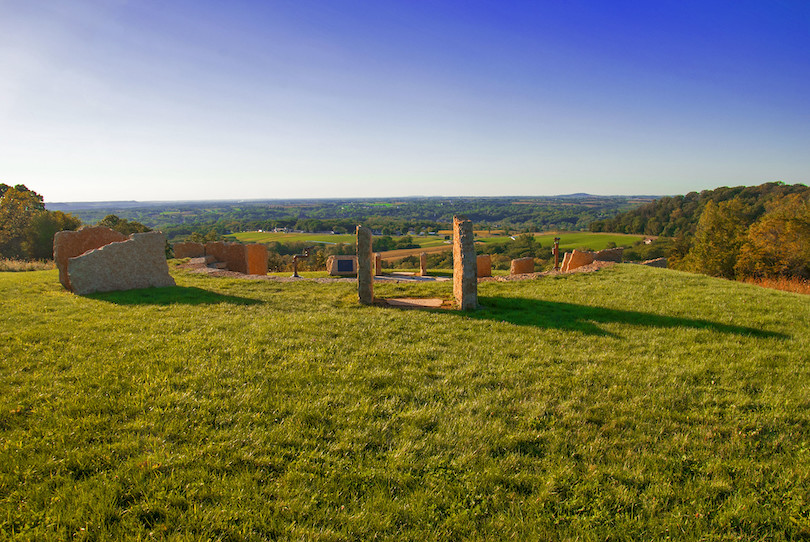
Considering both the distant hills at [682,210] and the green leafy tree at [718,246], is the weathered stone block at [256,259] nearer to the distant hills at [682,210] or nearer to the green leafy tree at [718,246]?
the green leafy tree at [718,246]

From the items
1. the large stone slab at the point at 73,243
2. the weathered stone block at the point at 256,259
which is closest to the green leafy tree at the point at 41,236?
the weathered stone block at the point at 256,259

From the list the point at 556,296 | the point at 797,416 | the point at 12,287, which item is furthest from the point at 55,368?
the point at 556,296

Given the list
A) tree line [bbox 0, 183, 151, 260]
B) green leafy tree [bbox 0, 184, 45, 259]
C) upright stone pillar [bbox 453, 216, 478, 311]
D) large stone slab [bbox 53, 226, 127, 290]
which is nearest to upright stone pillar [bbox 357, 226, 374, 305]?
upright stone pillar [bbox 453, 216, 478, 311]

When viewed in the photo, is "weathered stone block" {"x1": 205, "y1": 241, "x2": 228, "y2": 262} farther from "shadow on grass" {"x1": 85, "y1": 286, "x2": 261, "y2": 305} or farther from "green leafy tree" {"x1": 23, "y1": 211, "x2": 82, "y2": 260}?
"green leafy tree" {"x1": 23, "y1": 211, "x2": 82, "y2": 260}

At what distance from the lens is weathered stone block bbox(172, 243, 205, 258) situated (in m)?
21.6

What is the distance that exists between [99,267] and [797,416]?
16.2m

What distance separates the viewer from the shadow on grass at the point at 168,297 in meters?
10.4

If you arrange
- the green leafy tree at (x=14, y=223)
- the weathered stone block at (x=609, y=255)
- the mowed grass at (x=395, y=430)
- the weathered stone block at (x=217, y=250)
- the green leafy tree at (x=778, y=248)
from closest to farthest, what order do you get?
1. the mowed grass at (x=395, y=430)
2. the weathered stone block at (x=609, y=255)
3. the weathered stone block at (x=217, y=250)
4. the green leafy tree at (x=778, y=248)
5. the green leafy tree at (x=14, y=223)

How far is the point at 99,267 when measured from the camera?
11.3 m

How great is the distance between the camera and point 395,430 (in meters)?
4.77

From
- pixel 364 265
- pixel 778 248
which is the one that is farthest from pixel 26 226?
pixel 778 248

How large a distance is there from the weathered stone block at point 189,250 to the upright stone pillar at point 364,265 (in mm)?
14777

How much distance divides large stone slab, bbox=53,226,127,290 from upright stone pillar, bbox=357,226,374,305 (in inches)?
368

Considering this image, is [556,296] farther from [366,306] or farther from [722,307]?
[366,306]
